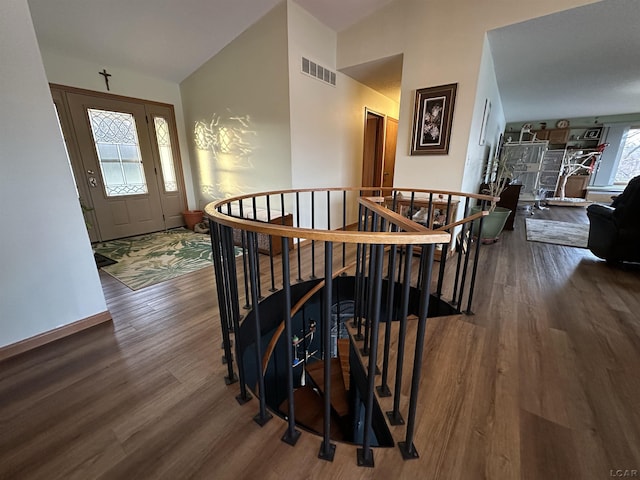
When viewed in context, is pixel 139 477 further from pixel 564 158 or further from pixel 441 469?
pixel 564 158

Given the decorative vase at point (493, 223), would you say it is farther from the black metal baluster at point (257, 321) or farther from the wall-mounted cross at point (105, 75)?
the wall-mounted cross at point (105, 75)

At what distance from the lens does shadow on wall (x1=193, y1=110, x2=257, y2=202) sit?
3951 millimetres

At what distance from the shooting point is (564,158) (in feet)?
25.7

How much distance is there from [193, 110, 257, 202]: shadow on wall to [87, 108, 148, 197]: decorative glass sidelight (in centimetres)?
96

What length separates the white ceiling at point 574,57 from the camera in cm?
A: 245

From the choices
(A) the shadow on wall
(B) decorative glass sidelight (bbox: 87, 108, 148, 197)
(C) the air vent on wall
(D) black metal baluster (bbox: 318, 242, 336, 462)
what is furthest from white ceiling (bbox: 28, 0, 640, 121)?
(D) black metal baluster (bbox: 318, 242, 336, 462)

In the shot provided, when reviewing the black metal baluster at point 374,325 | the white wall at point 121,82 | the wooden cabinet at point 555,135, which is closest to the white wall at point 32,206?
the black metal baluster at point 374,325

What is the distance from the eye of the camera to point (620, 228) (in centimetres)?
273

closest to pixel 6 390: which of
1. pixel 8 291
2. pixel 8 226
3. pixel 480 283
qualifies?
pixel 8 291

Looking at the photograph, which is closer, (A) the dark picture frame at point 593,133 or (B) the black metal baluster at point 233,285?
(B) the black metal baluster at point 233,285

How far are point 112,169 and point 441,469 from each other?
520cm

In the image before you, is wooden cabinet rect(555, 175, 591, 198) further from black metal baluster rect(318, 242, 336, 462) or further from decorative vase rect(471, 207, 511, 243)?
black metal baluster rect(318, 242, 336, 462)

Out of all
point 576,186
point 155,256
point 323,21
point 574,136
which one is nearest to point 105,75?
point 155,256

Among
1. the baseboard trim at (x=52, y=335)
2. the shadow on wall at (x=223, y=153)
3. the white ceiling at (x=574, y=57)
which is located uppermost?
the white ceiling at (x=574, y=57)
